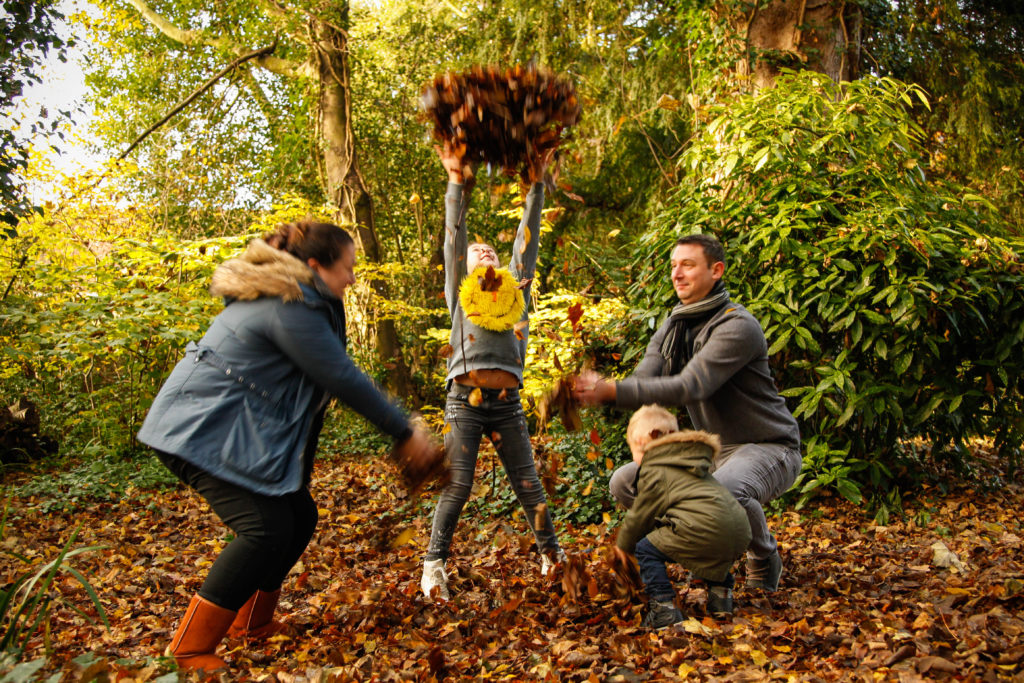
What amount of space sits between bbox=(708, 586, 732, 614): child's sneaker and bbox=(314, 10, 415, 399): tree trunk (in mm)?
7365

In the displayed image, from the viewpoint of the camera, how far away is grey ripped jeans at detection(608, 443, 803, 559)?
3117mm

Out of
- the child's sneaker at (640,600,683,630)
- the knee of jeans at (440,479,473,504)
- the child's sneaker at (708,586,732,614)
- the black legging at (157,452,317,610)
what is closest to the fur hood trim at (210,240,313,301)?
the black legging at (157,452,317,610)

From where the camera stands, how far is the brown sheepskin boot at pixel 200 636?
254 cm

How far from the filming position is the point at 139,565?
4.55 meters

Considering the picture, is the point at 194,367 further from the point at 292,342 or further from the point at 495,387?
the point at 495,387

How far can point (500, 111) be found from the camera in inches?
134

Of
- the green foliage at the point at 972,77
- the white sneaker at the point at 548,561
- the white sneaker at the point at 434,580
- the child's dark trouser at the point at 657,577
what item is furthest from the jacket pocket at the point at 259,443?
the green foliage at the point at 972,77

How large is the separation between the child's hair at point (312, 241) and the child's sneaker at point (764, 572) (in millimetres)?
2399

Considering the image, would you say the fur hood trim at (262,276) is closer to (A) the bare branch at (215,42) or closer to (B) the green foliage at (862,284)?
(B) the green foliage at (862,284)

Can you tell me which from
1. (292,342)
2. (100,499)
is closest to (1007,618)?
(292,342)

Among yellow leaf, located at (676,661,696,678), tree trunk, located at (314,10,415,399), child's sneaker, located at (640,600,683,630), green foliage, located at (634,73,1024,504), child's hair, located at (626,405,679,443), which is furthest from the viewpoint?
tree trunk, located at (314,10,415,399)

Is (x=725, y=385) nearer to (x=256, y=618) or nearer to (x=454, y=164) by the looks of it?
(x=454, y=164)

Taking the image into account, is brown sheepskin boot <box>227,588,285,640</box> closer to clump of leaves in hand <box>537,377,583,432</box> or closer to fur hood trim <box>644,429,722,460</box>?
clump of leaves in hand <box>537,377,583,432</box>

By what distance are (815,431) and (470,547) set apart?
259 cm
